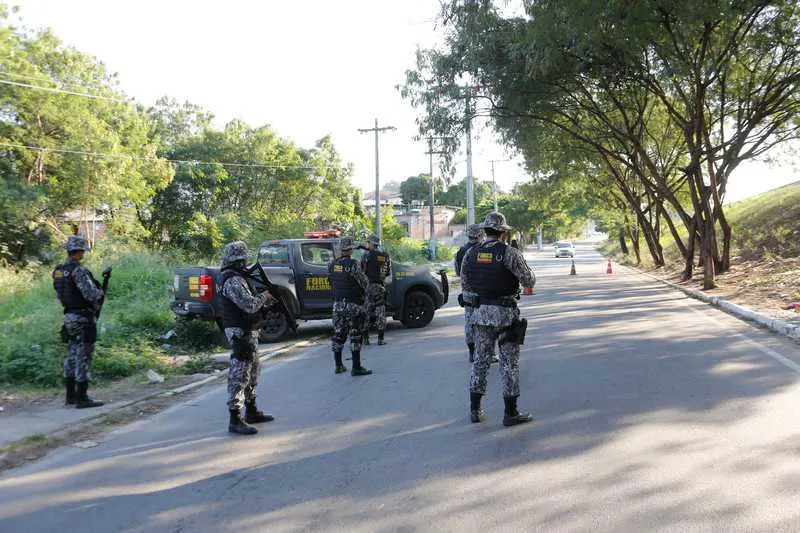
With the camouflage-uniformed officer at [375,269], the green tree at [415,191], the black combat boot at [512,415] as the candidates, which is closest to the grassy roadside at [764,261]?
the camouflage-uniformed officer at [375,269]

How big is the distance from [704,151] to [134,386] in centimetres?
1700

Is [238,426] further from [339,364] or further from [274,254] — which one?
[274,254]

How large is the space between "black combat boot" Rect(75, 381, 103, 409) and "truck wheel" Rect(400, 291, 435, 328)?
675 centimetres

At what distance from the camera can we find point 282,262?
12.3 metres

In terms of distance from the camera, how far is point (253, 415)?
261 inches

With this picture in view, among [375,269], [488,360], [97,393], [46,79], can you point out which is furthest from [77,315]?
[46,79]

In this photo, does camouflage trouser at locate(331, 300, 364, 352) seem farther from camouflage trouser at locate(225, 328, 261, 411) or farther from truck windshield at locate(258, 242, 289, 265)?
truck windshield at locate(258, 242, 289, 265)

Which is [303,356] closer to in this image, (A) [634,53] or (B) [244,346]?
(B) [244,346]

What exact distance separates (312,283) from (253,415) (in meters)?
5.70

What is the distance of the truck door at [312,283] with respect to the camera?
480 inches

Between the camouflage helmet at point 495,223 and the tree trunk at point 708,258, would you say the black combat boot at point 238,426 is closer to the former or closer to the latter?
the camouflage helmet at point 495,223

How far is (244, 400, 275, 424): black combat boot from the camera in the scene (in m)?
6.61

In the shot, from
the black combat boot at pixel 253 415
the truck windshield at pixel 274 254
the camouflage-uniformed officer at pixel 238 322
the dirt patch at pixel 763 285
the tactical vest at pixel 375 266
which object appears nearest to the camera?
the camouflage-uniformed officer at pixel 238 322

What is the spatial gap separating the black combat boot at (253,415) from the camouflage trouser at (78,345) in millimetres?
1986
